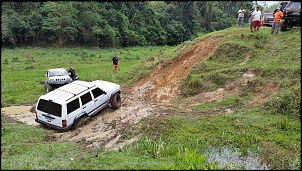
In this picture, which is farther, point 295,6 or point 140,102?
point 295,6

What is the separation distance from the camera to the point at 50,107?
30.9 feet

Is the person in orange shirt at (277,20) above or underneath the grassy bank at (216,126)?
above

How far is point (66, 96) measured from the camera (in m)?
9.72

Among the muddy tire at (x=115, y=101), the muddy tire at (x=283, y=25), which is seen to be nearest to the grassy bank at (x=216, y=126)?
the muddy tire at (x=283, y=25)

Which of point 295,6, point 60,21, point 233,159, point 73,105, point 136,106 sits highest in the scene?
point 295,6

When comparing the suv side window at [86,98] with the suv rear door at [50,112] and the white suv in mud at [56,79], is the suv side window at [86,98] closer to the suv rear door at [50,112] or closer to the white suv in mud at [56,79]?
the suv rear door at [50,112]

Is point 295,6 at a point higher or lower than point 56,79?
higher

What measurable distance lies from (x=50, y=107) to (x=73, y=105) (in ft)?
2.69

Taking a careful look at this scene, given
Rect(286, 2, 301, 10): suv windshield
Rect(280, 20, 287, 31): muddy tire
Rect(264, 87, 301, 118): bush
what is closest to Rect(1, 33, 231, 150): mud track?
Rect(280, 20, 287, 31): muddy tire

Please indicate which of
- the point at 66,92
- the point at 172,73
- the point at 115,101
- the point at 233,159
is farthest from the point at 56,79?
the point at 233,159

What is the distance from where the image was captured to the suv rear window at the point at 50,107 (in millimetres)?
9270

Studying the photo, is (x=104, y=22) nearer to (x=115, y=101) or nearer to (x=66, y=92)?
(x=115, y=101)

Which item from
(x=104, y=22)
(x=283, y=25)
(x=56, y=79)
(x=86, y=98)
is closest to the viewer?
(x=86, y=98)

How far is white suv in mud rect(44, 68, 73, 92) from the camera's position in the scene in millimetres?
14576
